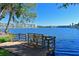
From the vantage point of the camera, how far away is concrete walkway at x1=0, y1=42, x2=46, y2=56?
5.79 m

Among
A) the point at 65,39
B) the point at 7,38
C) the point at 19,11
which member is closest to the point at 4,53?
the point at 7,38

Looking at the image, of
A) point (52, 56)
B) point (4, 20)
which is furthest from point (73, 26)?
point (4, 20)

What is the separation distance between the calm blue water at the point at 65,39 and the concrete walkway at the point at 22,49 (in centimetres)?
17

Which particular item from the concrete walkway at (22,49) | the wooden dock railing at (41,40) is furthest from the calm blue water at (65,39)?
the concrete walkway at (22,49)

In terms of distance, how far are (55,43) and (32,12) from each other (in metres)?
0.49

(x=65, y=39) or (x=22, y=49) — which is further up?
(x=65, y=39)

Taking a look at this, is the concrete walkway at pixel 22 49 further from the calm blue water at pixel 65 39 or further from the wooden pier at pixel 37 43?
the calm blue water at pixel 65 39

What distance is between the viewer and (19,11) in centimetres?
586

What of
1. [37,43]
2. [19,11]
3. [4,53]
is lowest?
[4,53]

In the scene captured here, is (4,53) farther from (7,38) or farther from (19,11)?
(19,11)

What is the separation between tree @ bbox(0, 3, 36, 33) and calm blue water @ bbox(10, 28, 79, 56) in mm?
147

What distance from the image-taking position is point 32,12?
5832mm

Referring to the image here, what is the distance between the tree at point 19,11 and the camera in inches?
228

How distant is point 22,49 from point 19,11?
0.49m
